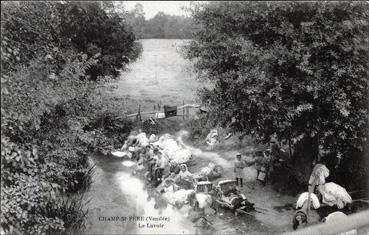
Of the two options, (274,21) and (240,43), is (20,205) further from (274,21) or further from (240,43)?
(274,21)

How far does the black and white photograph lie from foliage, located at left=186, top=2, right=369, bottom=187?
0.13ft

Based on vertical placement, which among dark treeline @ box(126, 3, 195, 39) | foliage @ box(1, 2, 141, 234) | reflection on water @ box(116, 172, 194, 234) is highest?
dark treeline @ box(126, 3, 195, 39)

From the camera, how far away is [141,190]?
1552cm

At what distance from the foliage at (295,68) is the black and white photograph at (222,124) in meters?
0.04

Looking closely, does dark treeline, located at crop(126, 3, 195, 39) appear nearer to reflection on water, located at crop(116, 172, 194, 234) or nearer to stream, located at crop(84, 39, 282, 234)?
stream, located at crop(84, 39, 282, 234)

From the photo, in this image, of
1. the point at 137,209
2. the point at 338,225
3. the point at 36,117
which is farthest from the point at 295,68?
the point at 338,225

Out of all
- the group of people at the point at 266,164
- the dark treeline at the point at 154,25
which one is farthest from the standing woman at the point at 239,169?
the dark treeline at the point at 154,25

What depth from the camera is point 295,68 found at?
12.5 metres

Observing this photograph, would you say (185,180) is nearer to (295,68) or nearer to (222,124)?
(222,124)

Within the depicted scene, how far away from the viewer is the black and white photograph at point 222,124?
27.1 feet

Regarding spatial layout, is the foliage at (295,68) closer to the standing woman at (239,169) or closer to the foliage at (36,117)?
the standing woman at (239,169)

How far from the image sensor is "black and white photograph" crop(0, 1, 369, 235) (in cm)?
826

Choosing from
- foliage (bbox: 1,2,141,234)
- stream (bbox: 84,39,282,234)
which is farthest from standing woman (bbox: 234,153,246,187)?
foliage (bbox: 1,2,141,234)

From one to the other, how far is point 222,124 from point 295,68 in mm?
3229
